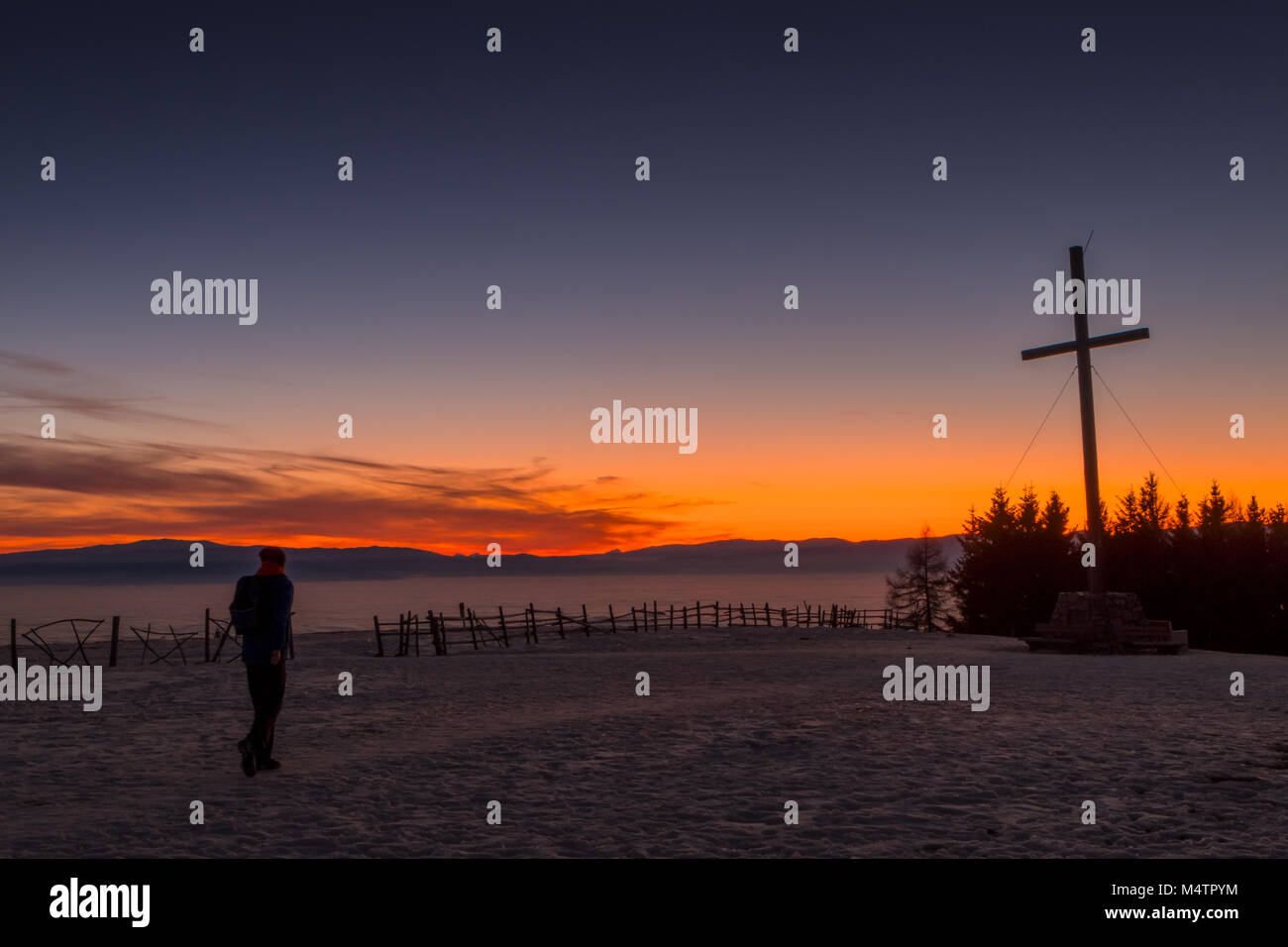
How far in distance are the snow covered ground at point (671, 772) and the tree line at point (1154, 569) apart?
27.4 m

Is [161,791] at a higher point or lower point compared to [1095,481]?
lower

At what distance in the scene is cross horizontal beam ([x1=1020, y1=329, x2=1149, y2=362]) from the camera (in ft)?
68.2

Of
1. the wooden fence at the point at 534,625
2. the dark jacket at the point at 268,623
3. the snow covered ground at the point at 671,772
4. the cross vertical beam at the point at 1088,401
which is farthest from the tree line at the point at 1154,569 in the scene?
the dark jacket at the point at 268,623

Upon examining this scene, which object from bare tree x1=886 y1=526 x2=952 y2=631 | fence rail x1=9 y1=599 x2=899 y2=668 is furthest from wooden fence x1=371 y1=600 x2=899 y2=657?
bare tree x1=886 y1=526 x2=952 y2=631

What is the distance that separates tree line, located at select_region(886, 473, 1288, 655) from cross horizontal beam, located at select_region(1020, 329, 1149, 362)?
17.0 metres

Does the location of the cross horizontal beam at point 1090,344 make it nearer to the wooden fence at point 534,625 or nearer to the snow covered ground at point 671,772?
the snow covered ground at point 671,772

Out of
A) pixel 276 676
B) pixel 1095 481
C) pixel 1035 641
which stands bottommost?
pixel 1035 641

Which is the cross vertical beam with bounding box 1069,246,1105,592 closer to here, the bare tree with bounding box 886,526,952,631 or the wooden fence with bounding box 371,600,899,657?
the wooden fence with bounding box 371,600,899,657

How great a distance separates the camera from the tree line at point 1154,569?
4256cm

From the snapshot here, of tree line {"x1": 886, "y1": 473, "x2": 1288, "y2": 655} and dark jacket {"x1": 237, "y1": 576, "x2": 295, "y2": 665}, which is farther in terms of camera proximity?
tree line {"x1": 886, "y1": 473, "x2": 1288, "y2": 655}

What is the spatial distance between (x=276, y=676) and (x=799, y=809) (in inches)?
202

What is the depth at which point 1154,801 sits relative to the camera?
23.9 ft
